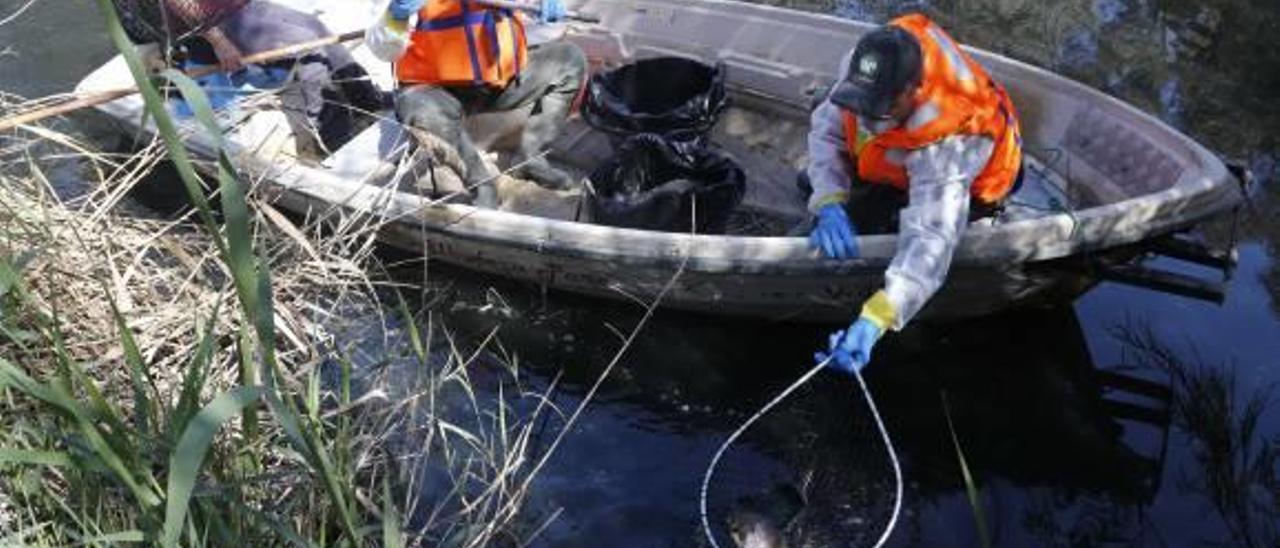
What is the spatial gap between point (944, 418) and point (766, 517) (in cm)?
98

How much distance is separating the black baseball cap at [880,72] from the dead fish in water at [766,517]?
4.70 ft

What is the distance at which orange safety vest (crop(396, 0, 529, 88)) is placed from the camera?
530cm

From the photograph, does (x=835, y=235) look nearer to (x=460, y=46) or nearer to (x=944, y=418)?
(x=944, y=418)

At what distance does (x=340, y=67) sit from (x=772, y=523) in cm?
347

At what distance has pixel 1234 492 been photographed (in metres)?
4.23

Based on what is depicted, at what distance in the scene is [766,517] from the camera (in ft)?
13.6

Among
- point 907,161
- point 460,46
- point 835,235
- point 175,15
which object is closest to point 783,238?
point 835,235

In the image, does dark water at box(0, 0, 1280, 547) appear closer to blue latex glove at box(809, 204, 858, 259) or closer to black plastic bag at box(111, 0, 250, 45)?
blue latex glove at box(809, 204, 858, 259)

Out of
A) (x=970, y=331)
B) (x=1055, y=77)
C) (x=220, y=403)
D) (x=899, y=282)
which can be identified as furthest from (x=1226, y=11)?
(x=220, y=403)

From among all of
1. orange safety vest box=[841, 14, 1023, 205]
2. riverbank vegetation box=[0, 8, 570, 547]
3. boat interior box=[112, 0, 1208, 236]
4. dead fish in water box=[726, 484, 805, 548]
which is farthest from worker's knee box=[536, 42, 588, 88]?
dead fish in water box=[726, 484, 805, 548]

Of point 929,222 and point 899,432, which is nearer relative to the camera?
point 929,222

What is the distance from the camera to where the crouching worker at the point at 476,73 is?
527 centimetres

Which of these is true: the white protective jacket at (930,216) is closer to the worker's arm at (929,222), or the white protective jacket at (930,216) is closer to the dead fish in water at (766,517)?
the worker's arm at (929,222)

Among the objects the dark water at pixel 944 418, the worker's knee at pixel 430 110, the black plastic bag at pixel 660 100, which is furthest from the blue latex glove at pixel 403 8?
the dark water at pixel 944 418
